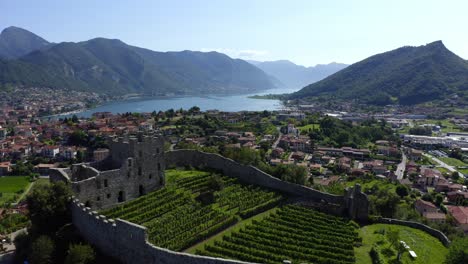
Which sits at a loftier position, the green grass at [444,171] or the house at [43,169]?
the green grass at [444,171]

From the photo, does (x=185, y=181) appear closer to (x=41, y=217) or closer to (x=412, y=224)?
(x=41, y=217)

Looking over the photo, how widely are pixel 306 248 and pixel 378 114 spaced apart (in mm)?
171639

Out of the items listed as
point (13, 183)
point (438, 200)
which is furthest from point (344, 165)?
point (13, 183)

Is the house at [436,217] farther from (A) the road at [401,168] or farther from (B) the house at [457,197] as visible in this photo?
(A) the road at [401,168]

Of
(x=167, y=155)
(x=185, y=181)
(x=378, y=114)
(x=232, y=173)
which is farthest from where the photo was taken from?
(x=378, y=114)

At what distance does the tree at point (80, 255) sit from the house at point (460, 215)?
142 feet

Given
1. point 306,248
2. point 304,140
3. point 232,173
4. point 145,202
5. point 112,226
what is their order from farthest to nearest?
point 304,140
point 232,173
point 145,202
point 306,248
point 112,226

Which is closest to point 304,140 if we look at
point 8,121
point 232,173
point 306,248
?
point 232,173

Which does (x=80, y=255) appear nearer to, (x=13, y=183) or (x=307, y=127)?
(x=13, y=183)

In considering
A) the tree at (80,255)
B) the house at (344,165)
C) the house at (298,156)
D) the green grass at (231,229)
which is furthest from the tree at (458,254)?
the house at (298,156)

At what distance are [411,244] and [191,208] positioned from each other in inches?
668

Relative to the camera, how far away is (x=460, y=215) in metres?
51.5

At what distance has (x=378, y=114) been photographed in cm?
18400

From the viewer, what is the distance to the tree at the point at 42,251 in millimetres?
24266
